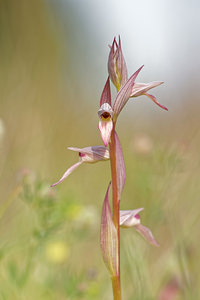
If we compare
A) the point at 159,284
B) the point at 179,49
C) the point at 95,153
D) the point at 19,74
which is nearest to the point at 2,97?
the point at 19,74

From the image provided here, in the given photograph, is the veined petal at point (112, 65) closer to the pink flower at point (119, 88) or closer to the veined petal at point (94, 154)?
the pink flower at point (119, 88)

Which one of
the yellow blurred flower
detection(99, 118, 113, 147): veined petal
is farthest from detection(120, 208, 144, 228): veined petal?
the yellow blurred flower

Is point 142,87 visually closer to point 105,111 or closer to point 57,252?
point 105,111

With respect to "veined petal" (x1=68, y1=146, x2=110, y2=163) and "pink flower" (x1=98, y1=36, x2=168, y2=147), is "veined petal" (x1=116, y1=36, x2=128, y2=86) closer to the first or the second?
"pink flower" (x1=98, y1=36, x2=168, y2=147)

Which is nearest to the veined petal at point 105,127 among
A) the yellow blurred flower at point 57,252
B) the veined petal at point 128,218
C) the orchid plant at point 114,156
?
the orchid plant at point 114,156

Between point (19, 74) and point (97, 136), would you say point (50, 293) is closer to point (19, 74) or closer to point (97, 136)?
point (19, 74)

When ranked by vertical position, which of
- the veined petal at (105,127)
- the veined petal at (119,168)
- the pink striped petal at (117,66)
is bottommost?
the veined petal at (119,168)
